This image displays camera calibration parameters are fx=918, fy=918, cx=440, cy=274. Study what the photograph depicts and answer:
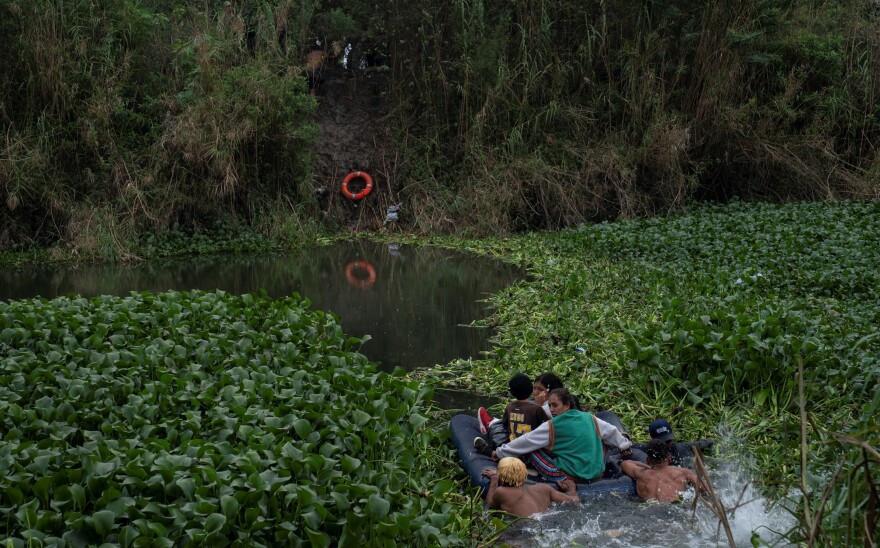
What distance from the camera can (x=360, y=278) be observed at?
43.6 feet

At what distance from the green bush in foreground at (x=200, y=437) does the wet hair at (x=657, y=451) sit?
4.15ft

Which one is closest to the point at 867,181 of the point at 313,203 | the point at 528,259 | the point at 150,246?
the point at 528,259

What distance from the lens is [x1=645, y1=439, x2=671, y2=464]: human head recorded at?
515 cm

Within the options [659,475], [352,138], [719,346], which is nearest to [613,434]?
[659,475]

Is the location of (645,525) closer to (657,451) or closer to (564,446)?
(657,451)

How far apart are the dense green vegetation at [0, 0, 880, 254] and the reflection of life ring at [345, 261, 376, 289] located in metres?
2.41

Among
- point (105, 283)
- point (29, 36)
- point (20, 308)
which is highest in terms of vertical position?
point (29, 36)

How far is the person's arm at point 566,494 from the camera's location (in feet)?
16.4

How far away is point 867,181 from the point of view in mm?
17266

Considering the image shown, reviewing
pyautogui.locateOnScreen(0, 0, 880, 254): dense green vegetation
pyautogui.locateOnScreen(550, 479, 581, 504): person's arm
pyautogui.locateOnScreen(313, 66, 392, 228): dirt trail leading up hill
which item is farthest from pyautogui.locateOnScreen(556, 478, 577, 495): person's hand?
pyautogui.locateOnScreen(313, 66, 392, 228): dirt trail leading up hill

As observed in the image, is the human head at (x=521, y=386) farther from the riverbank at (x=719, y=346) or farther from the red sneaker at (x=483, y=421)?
the riverbank at (x=719, y=346)

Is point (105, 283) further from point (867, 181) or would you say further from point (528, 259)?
point (867, 181)

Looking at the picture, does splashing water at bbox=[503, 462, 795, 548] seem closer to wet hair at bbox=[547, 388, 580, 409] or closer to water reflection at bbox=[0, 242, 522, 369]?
wet hair at bbox=[547, 388, 580, 409]

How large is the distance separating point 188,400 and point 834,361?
14.1ft
